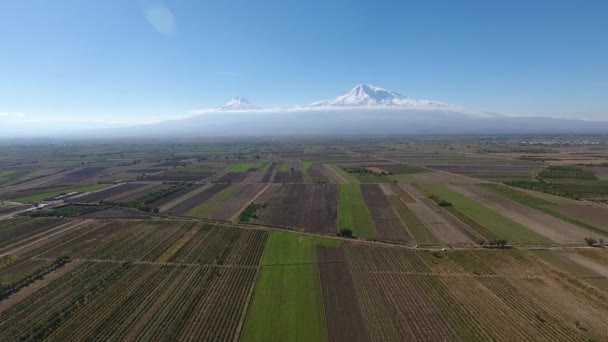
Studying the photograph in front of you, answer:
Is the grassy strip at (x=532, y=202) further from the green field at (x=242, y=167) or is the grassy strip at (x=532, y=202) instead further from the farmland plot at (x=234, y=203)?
the green field at (x=242, y=167)

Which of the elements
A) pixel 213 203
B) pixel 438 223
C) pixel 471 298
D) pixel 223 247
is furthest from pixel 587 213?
pixel 213 203

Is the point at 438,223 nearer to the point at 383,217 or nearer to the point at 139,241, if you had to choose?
the point at 383,217

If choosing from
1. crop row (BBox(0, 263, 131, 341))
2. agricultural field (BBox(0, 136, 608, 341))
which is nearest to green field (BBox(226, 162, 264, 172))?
agricultural field (BBox(0, 136, 608, 341))

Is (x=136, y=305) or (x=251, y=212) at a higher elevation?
(x=251, y=212)

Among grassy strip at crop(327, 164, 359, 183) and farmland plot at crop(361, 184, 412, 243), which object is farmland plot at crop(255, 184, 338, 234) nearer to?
farmland plot at crop(361, 184, 412, 243)

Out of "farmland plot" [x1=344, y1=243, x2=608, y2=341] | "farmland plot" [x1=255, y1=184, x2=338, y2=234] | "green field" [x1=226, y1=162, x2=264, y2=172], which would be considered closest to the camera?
"farmland plot" [x1=344, y1=243, x2=608, y2=341]

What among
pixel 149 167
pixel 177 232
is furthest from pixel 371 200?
pixel 149 167

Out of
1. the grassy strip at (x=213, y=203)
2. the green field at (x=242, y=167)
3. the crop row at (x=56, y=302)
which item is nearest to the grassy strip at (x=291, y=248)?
the crop row at (x=56, y=302)
